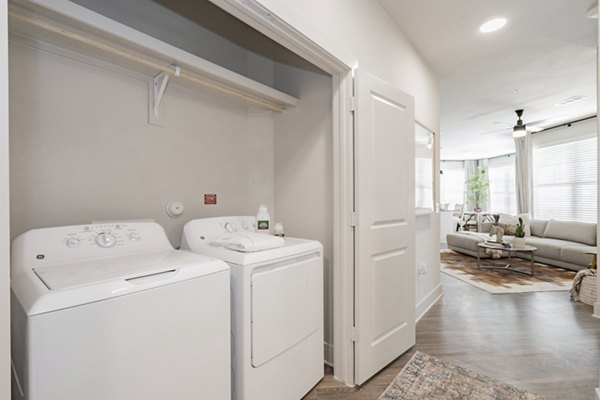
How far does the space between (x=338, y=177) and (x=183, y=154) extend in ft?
3.29

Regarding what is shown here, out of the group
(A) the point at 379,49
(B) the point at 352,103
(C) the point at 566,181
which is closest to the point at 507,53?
(A) the point at 379,49

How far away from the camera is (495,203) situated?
369 inches

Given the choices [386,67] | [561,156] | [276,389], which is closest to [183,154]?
→ [276,389]

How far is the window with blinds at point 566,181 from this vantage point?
5.73 m

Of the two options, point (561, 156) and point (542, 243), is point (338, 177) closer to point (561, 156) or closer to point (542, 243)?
point (542, 243)

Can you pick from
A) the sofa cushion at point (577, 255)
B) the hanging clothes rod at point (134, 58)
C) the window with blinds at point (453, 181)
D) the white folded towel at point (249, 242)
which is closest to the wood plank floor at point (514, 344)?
the white folded towel at point (249, 242)

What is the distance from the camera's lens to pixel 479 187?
375 inches

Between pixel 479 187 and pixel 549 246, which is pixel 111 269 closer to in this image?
pixel 549 246

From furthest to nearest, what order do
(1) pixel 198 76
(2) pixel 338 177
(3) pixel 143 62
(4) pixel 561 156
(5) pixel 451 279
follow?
(4) pixel 561 156 < (5) pixel 451 279 < (2) pixel 338 177 < (1) pixel 198 76 < (3) pixel 143 62

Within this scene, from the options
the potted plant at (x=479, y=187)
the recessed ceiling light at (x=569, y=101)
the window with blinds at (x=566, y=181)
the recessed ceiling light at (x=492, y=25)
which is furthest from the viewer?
the potted plant at (x=479, y=187)

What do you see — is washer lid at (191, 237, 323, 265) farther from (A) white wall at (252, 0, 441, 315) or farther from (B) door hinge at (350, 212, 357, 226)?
(A) white wall at (252, 0, 441, 315)

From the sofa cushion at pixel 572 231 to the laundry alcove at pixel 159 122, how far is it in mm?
5442

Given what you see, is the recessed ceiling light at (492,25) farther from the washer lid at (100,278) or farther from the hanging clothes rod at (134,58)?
the washer lid at (100,278)

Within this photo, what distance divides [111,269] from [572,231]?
6959mm
